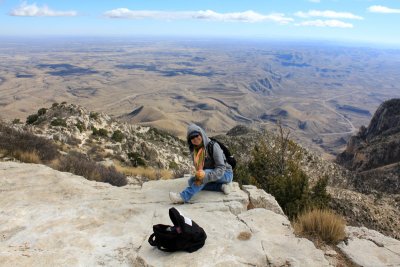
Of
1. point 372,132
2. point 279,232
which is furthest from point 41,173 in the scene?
point 372,132

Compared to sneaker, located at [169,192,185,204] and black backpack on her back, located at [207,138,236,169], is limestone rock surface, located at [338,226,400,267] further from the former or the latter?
sneaker, located at [169,192,185,204]

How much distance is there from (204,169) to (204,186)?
469 mm

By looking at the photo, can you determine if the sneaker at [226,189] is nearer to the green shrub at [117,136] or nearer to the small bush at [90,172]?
the small bush at [90,172]

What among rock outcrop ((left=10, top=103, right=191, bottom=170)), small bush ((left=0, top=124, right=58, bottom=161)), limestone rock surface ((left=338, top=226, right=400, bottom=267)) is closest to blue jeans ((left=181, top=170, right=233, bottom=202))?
limestone rock surface ((left=338, top=226, right=400, bottom=267))

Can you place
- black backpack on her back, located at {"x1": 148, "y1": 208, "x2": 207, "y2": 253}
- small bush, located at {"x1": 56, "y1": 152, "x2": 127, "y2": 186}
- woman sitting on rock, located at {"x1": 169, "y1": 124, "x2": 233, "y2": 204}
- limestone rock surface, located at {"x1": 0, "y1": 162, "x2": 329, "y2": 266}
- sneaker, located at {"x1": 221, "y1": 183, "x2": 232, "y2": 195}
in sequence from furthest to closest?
small bush, located at {"x1": 56, "y1": 152, "x2": 127, "y2": 186} → sneaker, located at {"x1": 221, "y1": 183, "x2": 232, "y2": 195} → woman sitting on rock, located at {"x1": 169, "y1": 124, "x2": 233, "y2": 204} → black backpack on her back, located at {"x1": 148, "y1": 208, "x2": 207, "y2": 253} → limestone rock surface, located at {"x1": 0, "y1": 162, "x2": 329, "y2": 266}

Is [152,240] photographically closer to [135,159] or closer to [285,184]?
[285,184]

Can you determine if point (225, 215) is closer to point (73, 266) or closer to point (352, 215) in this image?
point (73, 266)

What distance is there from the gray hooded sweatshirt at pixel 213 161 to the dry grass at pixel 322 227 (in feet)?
7.02

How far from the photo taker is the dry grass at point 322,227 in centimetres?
693

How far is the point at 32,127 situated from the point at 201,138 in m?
18.0

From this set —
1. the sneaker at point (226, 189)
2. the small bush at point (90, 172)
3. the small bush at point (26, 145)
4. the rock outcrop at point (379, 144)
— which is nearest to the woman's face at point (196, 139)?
the sneaker at point (226, 189)

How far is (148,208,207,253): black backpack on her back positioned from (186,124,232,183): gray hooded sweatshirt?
8.30 ft

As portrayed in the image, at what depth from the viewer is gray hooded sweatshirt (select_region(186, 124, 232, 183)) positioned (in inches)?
334

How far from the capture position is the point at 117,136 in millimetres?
26578
